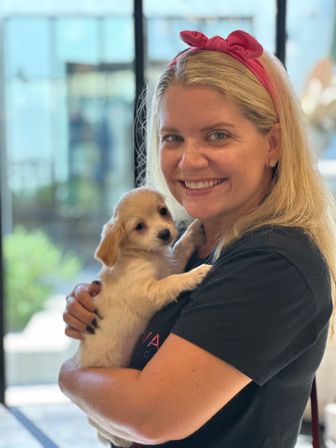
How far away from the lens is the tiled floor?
306cm

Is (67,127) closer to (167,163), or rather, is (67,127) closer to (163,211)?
(163,211)

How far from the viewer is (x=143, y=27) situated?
317cm

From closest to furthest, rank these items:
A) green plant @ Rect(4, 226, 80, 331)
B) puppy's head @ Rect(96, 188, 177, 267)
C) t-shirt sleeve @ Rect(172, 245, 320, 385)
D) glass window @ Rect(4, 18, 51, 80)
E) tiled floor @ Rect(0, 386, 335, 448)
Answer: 1. t-shirt sleeve @ Rect(172, 245, 320, 385)
2. puppy's head @ Rect(96, 188, 177, 267)
3. tiled floor @ Rect(0, 386, 335, 448)
4. glass window @ Rect(4, 18, 51, 80)
5. green plant @ Rect(4, 226, 80, 331)

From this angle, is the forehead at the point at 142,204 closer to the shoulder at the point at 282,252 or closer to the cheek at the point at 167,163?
the cheek at the point at 167,163

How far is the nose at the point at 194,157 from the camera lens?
119cm

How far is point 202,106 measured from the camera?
116 cm

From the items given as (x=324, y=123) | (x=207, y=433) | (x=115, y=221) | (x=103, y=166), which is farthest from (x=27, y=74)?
(x=207, y=433)

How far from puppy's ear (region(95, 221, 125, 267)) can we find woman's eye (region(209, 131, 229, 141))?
1.39 ft

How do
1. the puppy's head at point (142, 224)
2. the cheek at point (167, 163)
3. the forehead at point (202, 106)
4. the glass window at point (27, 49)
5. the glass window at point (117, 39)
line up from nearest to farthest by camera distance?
1. the forehead at point (202, 106)
2. the cheek at point (167, 163)
3. the puppy's head at point (142, 224)
4. the glass window at point (117, 39)
5. the glass window at point (27, 49)

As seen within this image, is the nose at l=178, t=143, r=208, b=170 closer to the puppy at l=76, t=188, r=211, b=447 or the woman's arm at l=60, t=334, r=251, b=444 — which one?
the puppy at l=76, t=188, r=211, b=447

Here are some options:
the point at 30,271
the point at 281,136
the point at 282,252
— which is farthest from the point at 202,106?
the point at 30,271

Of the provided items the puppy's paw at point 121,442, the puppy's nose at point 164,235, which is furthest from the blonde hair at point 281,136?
the puppy's paw at point 121,442

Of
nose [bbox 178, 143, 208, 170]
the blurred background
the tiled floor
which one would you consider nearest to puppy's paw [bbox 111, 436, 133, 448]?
nose [bbox 178, 143, 208, 170]

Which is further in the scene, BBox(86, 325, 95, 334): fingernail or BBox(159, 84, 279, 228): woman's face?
BBox(86, 325, 95, 334): fingernail
